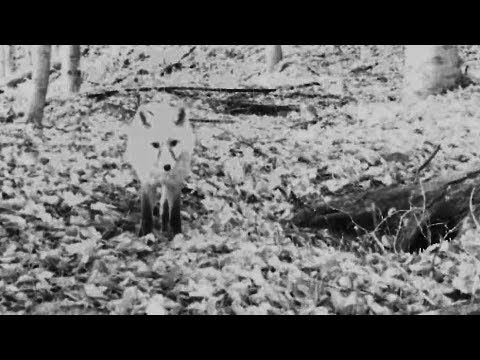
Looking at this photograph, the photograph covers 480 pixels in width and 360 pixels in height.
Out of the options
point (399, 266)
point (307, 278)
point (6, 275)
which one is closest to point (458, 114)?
point (399, 266)

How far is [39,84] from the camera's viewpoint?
7.73 metres

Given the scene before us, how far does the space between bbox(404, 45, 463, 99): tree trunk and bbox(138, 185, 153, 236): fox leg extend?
15.4ft

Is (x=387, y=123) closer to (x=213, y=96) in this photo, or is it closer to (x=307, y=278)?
(x=213, y=96)

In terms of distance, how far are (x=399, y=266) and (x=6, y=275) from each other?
3168mm

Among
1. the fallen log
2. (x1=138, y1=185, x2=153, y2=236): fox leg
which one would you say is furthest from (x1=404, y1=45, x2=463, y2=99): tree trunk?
(x1=138, y1=185, x2=153, y2=236): fox leg

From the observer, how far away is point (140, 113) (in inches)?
185

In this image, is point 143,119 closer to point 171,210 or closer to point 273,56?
point 171,210

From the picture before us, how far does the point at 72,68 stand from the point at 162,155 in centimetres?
596

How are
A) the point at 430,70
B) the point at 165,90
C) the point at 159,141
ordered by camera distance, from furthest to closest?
1. the point at 165,90
2. the point at 430,70
3. the point at 159,141

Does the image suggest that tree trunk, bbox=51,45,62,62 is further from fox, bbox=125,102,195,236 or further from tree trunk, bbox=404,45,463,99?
fox, bbox=125,102,195,236

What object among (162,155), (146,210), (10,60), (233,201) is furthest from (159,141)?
(10,60)

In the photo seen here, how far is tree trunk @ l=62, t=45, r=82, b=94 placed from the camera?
9.49 meters

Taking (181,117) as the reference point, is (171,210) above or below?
below

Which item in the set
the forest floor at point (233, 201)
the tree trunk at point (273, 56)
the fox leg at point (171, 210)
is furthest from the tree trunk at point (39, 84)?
the tree trunk at point (273, 56)
